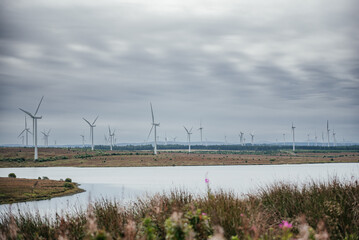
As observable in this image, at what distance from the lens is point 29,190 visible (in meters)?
50.3

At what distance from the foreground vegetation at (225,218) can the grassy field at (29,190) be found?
3153 centimetres

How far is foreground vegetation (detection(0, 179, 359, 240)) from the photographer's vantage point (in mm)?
10492

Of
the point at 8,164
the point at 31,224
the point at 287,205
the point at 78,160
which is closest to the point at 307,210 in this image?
the point at 287,205

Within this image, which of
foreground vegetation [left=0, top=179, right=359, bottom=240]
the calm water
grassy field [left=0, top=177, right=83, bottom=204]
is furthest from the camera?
grassy field [left=0, top=177, right=83, bottom=204]

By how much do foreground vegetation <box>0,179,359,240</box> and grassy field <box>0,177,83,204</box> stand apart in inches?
1241

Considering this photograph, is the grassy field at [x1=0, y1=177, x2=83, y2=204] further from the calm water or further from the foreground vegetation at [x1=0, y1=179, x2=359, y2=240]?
the foreground vegetation at [x1=0, y1=179, x2=359, y2=240]

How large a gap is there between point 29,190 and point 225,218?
146ft

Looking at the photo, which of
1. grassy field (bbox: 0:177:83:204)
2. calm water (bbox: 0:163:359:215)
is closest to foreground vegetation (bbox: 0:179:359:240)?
calm water (bbox: 0:163:359:215)

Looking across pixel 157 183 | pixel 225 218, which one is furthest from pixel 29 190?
pixel 225 218

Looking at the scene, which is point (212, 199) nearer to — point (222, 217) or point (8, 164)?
point (222, 217)

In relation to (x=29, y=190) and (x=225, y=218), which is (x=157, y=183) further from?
(x=225, y=218)

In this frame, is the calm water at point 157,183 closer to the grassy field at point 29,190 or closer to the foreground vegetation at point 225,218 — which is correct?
the foreground vegetation at point 225,218

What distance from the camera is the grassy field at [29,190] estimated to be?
4517 cm

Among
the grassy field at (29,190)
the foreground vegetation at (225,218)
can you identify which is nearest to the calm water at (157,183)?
the foreground vegetation at (225,218)
